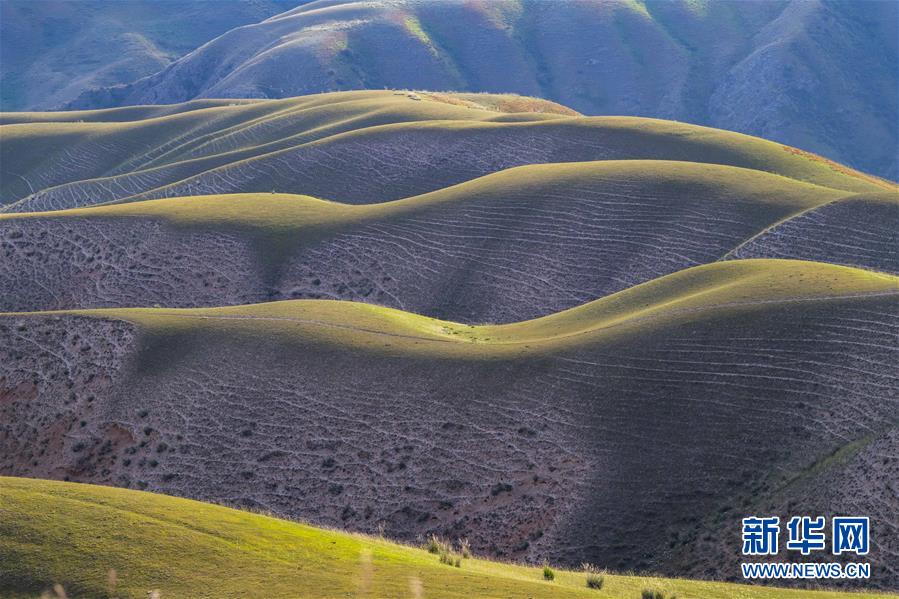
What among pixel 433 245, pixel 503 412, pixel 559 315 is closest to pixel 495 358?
pixel 503 412

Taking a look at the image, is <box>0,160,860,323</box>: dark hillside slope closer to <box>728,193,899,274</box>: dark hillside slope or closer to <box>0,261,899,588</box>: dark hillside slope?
<box>728,193,899,274</box>: dark hillside slope

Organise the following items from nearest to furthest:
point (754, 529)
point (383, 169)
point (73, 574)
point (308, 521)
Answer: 1. point (73, 574)
2. point (754, 529)
3. point (308, 521)
4. point (383, 169)

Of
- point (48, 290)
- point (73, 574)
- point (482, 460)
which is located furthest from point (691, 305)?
point (48, 290)

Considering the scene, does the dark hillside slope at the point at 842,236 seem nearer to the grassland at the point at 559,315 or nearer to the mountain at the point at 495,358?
the mountain at the point at 495,358

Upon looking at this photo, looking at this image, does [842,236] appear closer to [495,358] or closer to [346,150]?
[495,358]

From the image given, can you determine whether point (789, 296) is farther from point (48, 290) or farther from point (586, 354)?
point (48, 290)

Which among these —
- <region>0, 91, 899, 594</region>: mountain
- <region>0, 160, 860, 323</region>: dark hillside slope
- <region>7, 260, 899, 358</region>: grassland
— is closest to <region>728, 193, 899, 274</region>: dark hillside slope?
<region>0, 91, 899, 594</region>: mountain
